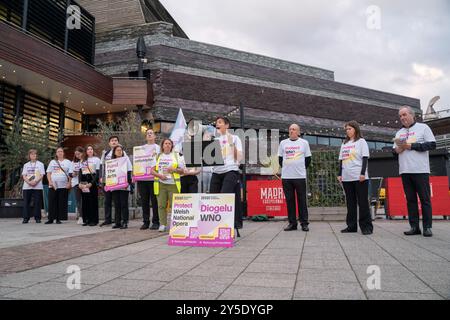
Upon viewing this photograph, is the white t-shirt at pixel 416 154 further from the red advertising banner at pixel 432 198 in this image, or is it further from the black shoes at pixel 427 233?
the red advertising banner at pixel 432 198

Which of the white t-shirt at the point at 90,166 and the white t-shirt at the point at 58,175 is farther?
the white t-shirt at the point at 58,175

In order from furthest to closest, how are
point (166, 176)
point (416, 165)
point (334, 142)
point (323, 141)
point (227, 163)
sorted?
point (334, 142)
point (323, 141)
point (166, 176)
point (227, 163)
point (416, 165)

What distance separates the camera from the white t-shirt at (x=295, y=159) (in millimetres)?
6758

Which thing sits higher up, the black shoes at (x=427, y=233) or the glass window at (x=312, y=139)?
the glass window at (x=312, y=139)

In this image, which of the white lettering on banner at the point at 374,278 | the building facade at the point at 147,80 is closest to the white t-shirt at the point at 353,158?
the white lettering on banner at the point at 374,278

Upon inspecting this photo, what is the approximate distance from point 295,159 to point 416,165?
209cm

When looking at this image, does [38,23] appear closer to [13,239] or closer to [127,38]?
[127,38]

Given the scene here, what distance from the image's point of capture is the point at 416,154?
5.71m

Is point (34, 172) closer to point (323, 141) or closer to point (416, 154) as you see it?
point (416, 154)

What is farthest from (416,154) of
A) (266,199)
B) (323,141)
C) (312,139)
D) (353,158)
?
(323,141)

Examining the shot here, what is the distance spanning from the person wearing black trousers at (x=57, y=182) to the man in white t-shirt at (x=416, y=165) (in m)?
8.06
